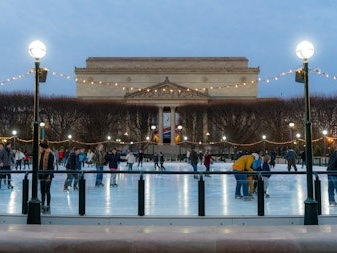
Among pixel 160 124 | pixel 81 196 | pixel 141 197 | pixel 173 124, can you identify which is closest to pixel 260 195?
pixel 141 197

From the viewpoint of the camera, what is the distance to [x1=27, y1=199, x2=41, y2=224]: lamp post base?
10.3 m

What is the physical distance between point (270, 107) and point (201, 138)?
9291 millimetres

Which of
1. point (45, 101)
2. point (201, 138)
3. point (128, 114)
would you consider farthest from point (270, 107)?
point (45, 101)

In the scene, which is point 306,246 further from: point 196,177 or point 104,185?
point 104,185

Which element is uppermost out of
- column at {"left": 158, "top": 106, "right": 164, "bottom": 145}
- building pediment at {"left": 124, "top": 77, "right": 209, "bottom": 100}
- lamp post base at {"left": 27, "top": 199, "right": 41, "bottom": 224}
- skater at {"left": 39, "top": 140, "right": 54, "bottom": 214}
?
building pediment at {"left": 124, "top": 77, "right": 209, "bottom": 100}

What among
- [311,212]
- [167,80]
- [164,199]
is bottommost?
[311,212]

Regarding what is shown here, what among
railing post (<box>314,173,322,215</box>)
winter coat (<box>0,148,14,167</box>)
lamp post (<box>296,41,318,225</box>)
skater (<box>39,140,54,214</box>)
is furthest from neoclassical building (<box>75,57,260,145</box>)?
lamp post (<box>296,41,318,225</box>)

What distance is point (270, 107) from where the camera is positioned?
5906 centimetres

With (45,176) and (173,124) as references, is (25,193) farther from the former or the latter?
(173,124)

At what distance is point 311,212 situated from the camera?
1029cm

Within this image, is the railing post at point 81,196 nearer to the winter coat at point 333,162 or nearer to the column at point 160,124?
the winter coat at point 333,162

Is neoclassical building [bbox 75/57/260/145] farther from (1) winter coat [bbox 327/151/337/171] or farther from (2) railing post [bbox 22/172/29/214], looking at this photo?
(2) railing post [bbox 22/172/29/214]

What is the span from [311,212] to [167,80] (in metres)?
64.5

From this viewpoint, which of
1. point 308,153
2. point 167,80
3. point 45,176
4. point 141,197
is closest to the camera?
point 308,153
